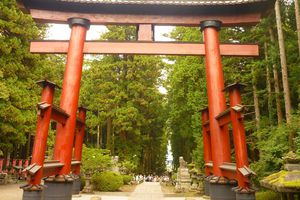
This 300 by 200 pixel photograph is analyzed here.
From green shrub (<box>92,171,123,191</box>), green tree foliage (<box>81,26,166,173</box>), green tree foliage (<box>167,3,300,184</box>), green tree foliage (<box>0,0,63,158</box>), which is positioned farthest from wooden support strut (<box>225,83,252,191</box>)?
green tree foliage (<box>81,26,166,173</box>)

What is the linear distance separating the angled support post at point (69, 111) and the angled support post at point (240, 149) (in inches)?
150

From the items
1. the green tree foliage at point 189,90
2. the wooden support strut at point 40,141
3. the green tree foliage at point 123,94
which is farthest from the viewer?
the green tree foliage at point 123,94

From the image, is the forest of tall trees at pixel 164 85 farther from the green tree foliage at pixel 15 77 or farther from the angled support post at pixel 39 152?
the angled support post at pixel 39 152

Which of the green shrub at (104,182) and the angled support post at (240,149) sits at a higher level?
the angled support post at (240,149)

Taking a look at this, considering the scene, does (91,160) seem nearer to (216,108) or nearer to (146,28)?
(146,28)

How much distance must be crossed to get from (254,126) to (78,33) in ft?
36.3

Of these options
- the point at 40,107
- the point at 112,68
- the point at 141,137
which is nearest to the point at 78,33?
the point at 40,107

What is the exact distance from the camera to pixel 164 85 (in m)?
28.1

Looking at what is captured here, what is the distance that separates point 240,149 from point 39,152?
4.03 metres

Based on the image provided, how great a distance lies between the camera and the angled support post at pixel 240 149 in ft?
17.5

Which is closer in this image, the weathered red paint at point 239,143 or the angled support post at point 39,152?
the angled support post at point 39,152

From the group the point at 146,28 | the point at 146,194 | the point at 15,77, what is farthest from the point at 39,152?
the point at 15,77

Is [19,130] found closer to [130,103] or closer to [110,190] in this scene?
[110,190]

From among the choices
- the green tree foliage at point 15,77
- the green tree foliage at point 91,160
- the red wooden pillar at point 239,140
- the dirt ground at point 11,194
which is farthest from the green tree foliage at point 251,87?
the green tree foliage at point 15,77
